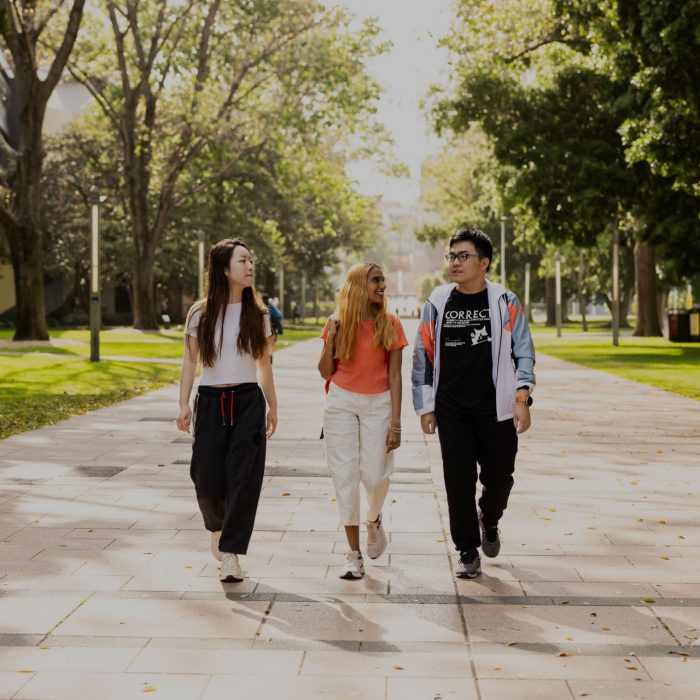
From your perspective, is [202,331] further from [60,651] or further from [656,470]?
[656,470]

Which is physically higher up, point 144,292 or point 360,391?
point 144,292

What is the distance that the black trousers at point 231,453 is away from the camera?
6066 mm

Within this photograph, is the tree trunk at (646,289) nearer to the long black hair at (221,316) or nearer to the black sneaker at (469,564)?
the black sneaker at (469,564)

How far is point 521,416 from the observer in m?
6.09

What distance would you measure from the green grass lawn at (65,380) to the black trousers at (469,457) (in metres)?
7.59

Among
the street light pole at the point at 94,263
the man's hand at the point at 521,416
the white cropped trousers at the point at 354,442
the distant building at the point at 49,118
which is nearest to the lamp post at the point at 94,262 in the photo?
the street light pole at the point at 94,263

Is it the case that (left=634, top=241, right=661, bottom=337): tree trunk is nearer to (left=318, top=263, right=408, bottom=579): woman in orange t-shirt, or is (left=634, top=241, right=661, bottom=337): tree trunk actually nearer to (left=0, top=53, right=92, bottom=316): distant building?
(left=0, top=53, right=92, bottom=316): distant building

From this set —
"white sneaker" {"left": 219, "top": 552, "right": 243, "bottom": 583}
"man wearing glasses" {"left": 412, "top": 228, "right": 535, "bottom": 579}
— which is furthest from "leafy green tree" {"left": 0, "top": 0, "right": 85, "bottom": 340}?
"white sneaker" {"left": 219, "top": 552, "right": 243, "bottom": 583}

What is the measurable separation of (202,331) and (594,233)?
99.0ft

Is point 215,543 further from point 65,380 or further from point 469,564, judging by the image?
point 65,380

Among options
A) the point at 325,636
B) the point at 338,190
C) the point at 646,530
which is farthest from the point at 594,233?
the point at 325,636

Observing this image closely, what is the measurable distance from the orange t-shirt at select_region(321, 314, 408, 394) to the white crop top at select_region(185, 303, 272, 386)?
1.34 ft

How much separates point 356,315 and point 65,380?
15411mm

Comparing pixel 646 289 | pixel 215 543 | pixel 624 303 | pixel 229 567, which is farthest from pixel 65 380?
pixel 624 303
